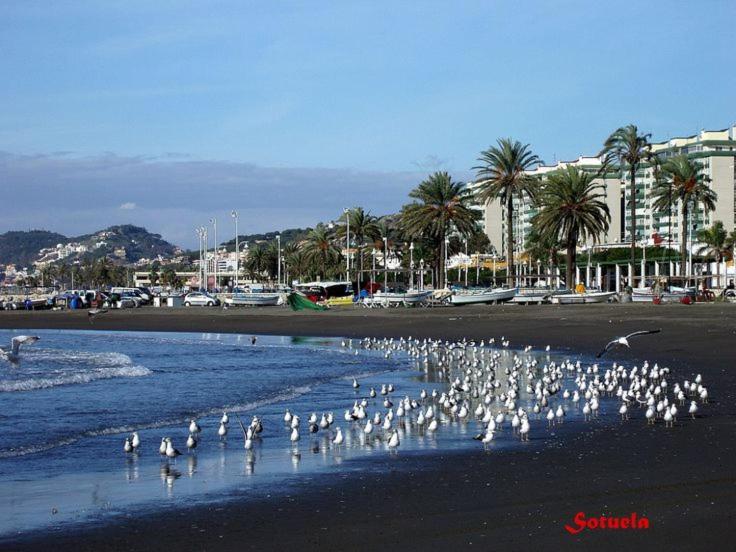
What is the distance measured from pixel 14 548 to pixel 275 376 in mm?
16747

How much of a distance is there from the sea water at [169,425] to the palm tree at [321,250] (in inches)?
2995

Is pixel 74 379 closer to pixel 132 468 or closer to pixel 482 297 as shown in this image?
pixel 132 468

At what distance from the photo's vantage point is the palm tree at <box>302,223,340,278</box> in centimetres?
10994

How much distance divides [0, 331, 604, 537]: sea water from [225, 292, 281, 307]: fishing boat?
41354mm

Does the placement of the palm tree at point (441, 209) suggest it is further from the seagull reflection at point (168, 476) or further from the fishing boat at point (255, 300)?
the seagull reflection at point (168, 476)

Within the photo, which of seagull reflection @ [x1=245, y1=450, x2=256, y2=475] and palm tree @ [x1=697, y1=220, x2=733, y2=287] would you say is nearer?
seagull reflection @ [x1=245, y1=450, x2=256, y2=475]

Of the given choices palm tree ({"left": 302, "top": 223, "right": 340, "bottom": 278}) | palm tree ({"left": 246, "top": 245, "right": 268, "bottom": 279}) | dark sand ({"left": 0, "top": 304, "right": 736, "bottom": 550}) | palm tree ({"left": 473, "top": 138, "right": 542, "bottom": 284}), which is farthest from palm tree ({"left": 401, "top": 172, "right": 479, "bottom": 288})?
palm tree ({"left": 246, "top": 245, "right": 268, "bottom": 279})

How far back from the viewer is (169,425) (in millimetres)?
16391

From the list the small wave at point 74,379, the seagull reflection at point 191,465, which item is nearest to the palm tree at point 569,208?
the small wave at point 74,379

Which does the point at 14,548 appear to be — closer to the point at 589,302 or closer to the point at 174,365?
the point at 174,365

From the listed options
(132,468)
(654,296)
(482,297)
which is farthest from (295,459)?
(654,296)

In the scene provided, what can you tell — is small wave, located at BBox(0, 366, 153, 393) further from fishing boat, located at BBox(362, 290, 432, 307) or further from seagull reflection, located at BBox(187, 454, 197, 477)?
fishing boat, located at BBox(362, 290, 432, 307)

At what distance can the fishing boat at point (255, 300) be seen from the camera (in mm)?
75438

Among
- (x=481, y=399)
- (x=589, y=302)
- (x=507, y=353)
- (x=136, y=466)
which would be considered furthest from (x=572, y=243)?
(x=136, y=466)
